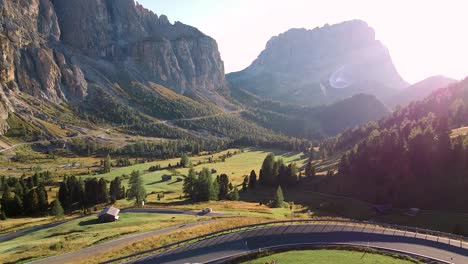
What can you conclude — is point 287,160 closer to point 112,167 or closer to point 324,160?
point 324,160

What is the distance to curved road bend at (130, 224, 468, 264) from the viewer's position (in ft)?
122

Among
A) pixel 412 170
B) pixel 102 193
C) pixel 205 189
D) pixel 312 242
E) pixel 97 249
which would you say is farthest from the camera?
pixel 102 193

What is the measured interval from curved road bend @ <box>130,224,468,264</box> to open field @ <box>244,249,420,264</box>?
8.07 ft

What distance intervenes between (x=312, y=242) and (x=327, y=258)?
A: 4.86 metres

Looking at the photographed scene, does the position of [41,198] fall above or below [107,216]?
above

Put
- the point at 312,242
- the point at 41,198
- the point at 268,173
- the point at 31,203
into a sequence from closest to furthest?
the point at 312,242
the point at 31,203
the point at 41,198
the point at 268,173

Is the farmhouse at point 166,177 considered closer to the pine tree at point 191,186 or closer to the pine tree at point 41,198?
the pine tree at point 191,186

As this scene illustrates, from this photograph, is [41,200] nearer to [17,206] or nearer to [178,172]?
[17,206]

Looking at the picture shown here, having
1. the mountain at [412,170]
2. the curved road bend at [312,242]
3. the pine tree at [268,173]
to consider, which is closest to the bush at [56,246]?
the curved road bend at [312,242]

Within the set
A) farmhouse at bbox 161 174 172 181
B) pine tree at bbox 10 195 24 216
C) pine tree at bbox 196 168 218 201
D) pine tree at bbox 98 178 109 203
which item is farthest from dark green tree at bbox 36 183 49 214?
farmhouse at bbox 161 174 172 181

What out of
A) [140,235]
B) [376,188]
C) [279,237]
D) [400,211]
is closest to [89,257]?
[140,235]

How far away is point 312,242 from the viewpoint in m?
40.3

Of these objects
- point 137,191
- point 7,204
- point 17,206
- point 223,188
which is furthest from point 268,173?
point 7,204

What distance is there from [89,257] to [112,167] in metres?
131
